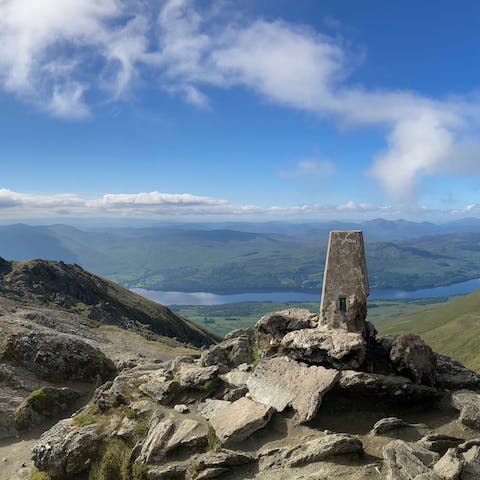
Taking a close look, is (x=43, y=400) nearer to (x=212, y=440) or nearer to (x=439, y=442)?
(x=212, y=440)

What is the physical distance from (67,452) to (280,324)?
16665 mm

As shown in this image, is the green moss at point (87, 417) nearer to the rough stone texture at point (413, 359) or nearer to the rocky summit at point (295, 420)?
the rocky summit at point (295, 420)

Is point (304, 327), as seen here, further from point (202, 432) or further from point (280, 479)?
point (280, 479)

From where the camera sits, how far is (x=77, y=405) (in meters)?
35.5

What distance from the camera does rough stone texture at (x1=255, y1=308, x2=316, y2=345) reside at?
105 feet

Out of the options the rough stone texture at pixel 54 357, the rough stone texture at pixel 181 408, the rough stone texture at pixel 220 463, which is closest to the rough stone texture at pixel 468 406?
the rough stone texture at pixel 220 463

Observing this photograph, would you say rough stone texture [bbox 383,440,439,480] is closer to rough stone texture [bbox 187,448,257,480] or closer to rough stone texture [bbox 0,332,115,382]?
rough stone texture [bbox 187,448,257,480]

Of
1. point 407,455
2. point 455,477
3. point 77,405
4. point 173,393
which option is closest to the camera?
A: point 455,477

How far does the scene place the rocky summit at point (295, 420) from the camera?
65.8ft

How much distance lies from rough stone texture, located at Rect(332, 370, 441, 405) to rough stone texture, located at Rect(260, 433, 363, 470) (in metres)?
3.98

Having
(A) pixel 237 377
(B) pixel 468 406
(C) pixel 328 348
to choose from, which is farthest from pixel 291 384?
(B) pixel 468 406

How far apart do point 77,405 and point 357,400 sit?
77.7 feet

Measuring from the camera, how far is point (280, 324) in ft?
107

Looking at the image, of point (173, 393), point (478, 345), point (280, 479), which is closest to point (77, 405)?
point (173, 393)
